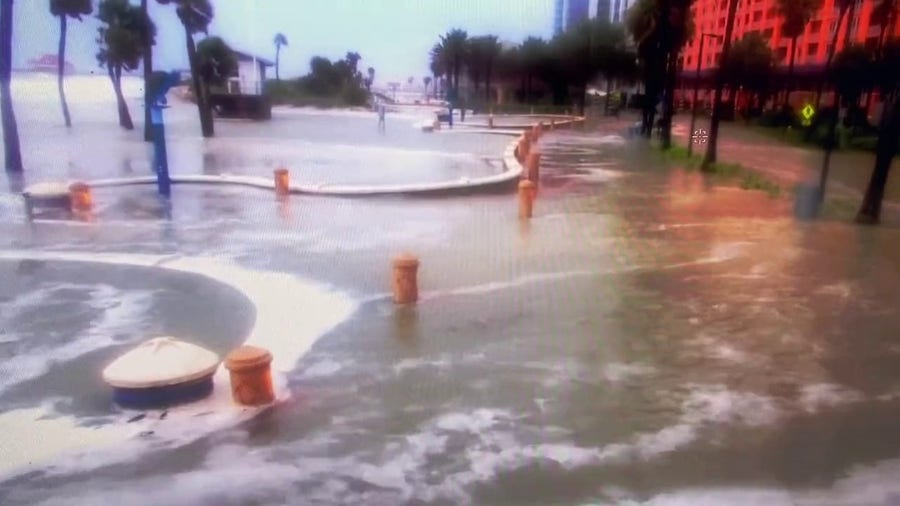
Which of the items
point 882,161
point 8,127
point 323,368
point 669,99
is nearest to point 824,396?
point 323,368

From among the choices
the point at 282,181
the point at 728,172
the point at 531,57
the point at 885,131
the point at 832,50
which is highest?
the point at 832,50

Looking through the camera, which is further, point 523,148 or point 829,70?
point 523,148

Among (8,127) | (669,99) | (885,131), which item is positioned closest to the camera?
(885,131)

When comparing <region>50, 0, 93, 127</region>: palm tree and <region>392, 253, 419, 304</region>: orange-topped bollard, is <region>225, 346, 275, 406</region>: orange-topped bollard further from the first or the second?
<region>50, 0, 93, 127</region>: palm tree

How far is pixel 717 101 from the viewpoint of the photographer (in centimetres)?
914

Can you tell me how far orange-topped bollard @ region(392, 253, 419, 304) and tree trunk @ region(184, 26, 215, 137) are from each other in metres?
2.23

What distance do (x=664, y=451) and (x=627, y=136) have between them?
13.9 m

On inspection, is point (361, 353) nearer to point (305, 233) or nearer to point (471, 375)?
point (471, 375)

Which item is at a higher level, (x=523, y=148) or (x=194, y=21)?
(x=194, y=21)

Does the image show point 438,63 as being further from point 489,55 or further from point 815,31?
point 815,31

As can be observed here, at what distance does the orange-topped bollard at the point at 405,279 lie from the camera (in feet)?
12.3

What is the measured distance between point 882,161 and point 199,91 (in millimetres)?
5765

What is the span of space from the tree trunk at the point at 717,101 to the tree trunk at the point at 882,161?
2.21m

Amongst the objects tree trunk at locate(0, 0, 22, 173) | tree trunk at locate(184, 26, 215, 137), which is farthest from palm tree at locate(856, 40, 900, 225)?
tree trunk at locate(0, 0, 22, 173)
